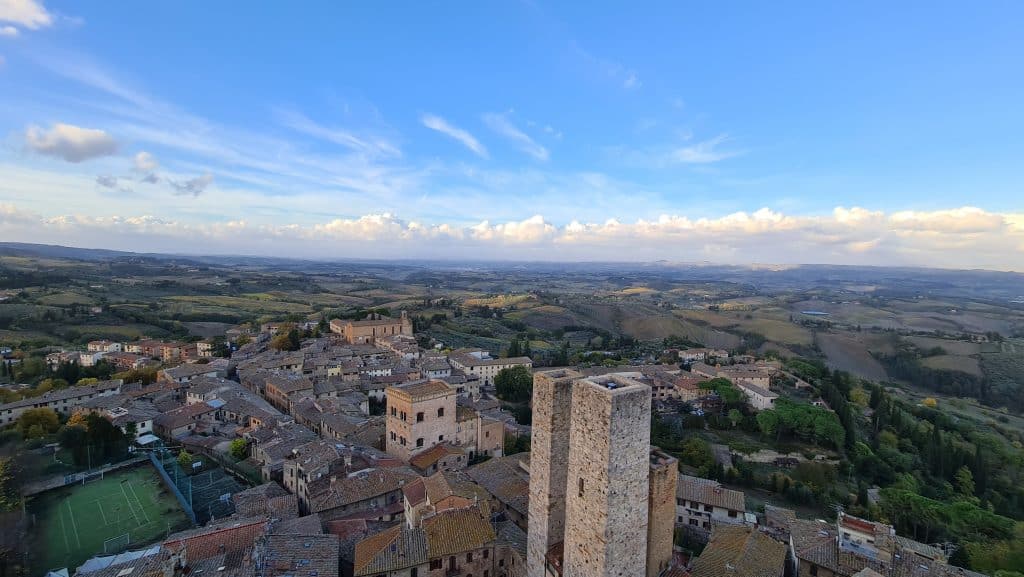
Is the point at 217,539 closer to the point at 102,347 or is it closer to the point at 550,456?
the point at 550,456

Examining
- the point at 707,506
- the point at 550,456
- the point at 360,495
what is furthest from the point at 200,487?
the point at 707,506

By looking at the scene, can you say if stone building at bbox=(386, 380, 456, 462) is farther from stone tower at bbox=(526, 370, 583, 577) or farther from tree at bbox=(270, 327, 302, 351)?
tree at bbox=(270, 327, 302, 351)

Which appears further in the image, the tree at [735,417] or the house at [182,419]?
the tree at [735,417]

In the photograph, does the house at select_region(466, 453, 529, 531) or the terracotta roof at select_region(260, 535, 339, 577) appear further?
the house at select_region(466, 453, 529, 531)

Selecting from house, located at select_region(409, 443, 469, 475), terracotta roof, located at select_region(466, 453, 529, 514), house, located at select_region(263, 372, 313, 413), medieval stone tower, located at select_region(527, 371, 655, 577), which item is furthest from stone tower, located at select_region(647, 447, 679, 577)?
house, located at select_region(263, 372, 313, 413)

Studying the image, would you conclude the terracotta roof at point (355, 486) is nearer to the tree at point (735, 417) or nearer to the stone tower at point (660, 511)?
the stone tower at point (660, 511)

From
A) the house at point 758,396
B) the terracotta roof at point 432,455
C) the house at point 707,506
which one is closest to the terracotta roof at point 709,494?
the house at point 707,506

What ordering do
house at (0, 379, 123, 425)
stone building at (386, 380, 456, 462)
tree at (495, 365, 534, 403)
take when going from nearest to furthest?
stone building at (386, 380, 456, 462) < house at (0, 379, 123, 425) < tree at (495, 365, 534, 403)
